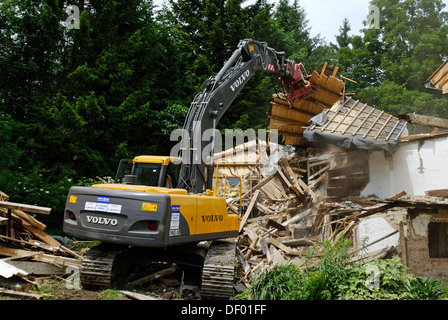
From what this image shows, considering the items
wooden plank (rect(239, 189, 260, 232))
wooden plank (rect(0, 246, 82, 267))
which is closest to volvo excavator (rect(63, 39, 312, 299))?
wooden plank (rect(0, 246, 82, 267))

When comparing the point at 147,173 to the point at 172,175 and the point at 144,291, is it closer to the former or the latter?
the point at 172,175

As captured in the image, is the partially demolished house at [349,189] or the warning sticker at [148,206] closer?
the warning sticker at [148,206]

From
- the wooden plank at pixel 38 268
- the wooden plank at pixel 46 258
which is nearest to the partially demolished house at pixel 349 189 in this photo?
the wooden plank at pixel 46 258

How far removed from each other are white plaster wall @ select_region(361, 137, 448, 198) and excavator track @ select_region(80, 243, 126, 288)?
863 cm

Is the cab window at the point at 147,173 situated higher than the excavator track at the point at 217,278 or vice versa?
the cab window at the point at 147,173

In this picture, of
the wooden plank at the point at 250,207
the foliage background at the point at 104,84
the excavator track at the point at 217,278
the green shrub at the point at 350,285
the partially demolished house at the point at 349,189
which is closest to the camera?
the green shrub at the point at 350,285

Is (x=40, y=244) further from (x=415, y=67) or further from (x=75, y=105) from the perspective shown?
(x=415, y=67)

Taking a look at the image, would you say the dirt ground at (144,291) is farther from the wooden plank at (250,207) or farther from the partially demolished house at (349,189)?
the wooden plank at (250,207)

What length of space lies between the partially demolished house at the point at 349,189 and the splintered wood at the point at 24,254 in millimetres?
4107

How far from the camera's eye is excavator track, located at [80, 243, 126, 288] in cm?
596

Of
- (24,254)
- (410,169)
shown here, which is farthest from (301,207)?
(24,254)

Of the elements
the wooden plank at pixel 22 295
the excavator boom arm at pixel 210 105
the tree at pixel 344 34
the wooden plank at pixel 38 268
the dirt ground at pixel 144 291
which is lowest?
the dirt ground at pixel 144 291

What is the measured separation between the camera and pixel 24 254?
6.89 meters

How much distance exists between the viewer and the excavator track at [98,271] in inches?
235
